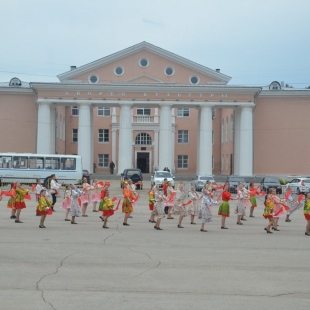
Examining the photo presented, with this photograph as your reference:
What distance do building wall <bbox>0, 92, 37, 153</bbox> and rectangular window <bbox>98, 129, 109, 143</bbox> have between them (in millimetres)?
12349

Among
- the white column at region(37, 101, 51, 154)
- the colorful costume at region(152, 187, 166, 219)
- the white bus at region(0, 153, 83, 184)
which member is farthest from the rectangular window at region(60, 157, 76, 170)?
the colorful costume at region(152, 187, 166, 219)

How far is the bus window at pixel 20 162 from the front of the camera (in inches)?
1834

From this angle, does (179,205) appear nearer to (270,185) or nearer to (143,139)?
(270,185)

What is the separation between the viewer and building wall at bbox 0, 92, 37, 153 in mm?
61844

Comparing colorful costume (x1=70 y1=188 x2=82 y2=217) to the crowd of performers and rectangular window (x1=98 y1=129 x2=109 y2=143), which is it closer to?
the crowd of performers

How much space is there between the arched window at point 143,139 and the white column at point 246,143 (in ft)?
50.7

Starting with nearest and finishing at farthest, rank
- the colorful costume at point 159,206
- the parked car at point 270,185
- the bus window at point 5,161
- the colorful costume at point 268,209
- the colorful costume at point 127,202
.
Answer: the colorful costume at point 268,209, the colorful costume at point 159,206, the colorful costume at point 127,202, the parked car at point 270,185, the bus window at point 5,161

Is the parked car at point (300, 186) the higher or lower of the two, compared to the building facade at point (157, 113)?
lower

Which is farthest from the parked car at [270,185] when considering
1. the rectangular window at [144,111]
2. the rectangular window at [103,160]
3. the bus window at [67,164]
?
the rectangular window at [103,160]

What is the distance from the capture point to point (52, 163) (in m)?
47.3

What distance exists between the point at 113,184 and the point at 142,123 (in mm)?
21355

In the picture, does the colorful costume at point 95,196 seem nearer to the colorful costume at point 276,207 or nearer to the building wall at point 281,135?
the colorful costume at point 276,207

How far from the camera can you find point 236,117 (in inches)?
2413

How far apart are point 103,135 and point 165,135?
15477mm
